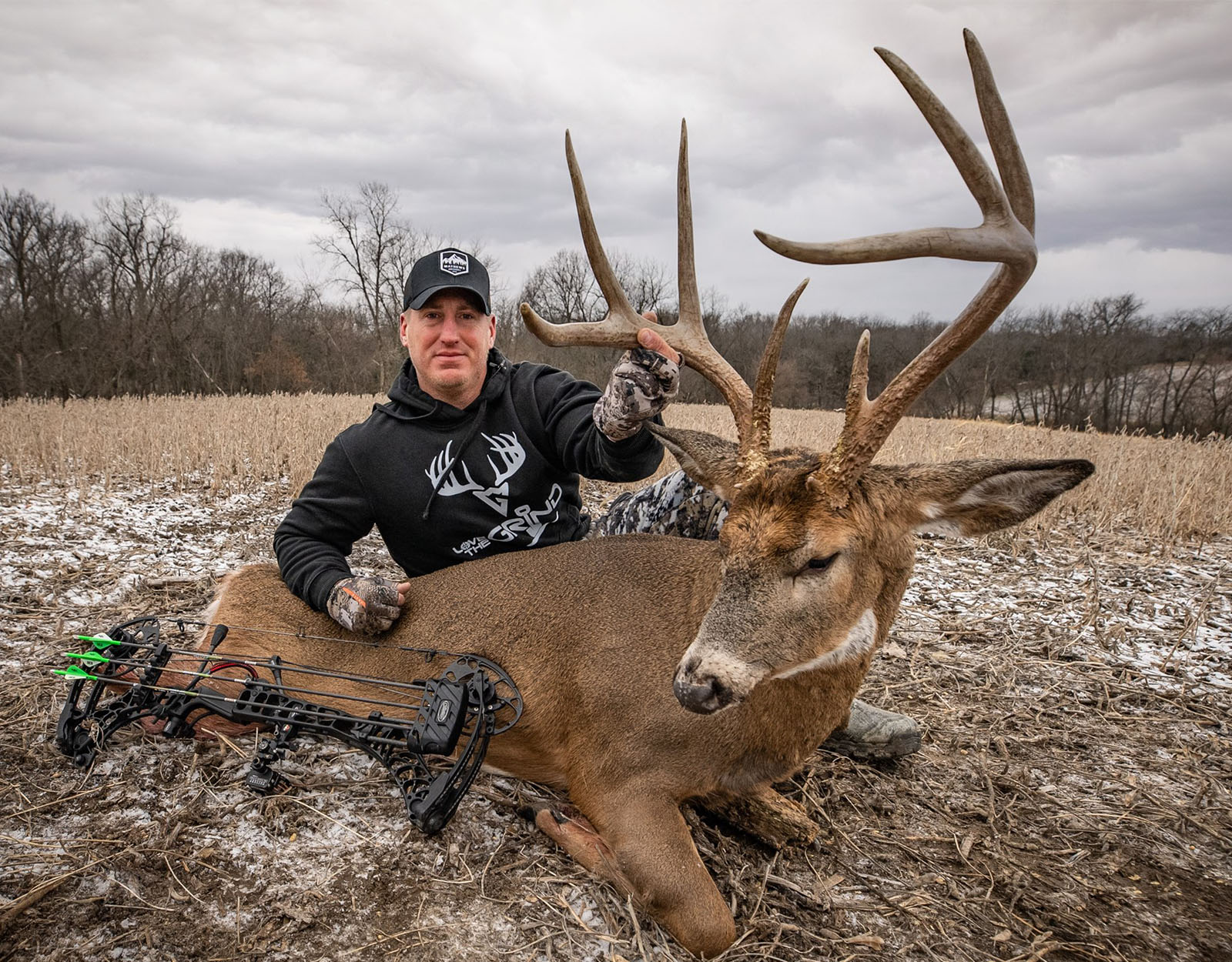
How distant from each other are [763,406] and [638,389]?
63 cm

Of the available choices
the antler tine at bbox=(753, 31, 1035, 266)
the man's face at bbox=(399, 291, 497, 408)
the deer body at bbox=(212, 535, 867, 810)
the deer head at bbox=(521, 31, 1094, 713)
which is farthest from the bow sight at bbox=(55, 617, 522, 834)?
the antler tine at bbox=(753, 31, 1035, 266)

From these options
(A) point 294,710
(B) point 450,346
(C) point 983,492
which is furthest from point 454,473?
(C) point 983,492

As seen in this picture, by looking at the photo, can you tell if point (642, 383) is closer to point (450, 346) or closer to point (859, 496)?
point (859, 496)

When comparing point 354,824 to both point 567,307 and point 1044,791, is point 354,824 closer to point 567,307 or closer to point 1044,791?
point 1044,791

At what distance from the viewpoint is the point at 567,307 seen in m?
43.6

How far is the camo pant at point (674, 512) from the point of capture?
3.98m

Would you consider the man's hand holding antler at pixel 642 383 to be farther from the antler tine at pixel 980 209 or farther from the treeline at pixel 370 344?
the treeline at pixel 370 344

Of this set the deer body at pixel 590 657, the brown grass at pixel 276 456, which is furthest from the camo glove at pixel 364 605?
the brown grass at pixel 276 456

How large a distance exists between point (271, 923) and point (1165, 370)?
56.1 m

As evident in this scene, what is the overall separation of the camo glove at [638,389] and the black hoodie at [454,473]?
1.15 feet

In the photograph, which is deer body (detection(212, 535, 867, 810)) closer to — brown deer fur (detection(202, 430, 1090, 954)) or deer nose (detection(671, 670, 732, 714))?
brown deer fur (detection(202, 430, 1090, 954))

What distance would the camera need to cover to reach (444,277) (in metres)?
3.61

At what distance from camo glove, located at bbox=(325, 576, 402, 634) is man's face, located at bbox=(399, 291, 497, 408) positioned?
3.45 feet

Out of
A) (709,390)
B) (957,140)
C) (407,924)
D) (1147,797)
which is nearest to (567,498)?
(407,924)
